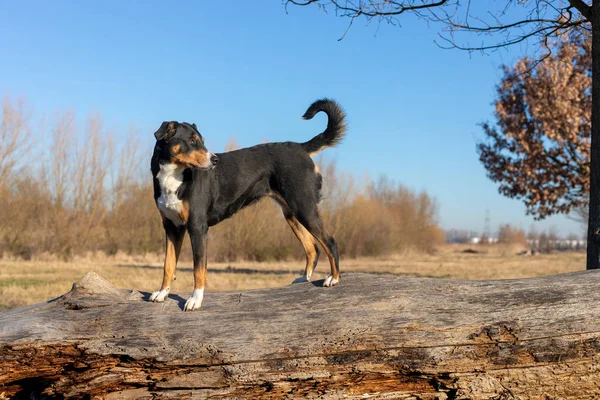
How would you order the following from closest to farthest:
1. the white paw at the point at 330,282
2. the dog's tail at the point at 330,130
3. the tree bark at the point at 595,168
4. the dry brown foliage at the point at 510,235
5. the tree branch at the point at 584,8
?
the white paw at the point at 330,282 < the dog's tail at the point at 330,130 < the tree bark at the point at 595,168 < the tree branch at the point at 584,8 < the dry brown foliage at the point at 510,235

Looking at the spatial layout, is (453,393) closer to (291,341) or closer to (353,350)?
(353,350)

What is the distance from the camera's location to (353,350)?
4.10 meters

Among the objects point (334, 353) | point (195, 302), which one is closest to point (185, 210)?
point (195, 302)

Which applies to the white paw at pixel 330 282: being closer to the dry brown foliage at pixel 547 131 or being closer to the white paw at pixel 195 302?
the white paw at pixel 195 302

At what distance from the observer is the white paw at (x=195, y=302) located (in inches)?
190

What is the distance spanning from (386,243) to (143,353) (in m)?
37.3

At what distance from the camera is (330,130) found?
239 inches

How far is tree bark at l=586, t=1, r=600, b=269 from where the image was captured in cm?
678

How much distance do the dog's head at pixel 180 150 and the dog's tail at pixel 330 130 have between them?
1.34 metres

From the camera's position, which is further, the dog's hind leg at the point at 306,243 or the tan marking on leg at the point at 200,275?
the dog's hind leg at the point at 306,243

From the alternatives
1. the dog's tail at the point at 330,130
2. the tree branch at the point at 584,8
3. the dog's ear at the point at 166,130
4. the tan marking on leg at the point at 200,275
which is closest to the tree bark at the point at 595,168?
the tree branch at the point at 584,8

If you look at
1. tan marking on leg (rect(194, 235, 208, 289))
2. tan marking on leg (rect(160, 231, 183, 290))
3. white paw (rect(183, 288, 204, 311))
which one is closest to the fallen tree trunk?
white paw (rect(183, 288, 204, 311))

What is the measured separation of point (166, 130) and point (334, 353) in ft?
8.81

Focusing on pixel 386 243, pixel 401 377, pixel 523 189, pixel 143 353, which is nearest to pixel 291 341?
pixel 401 377
